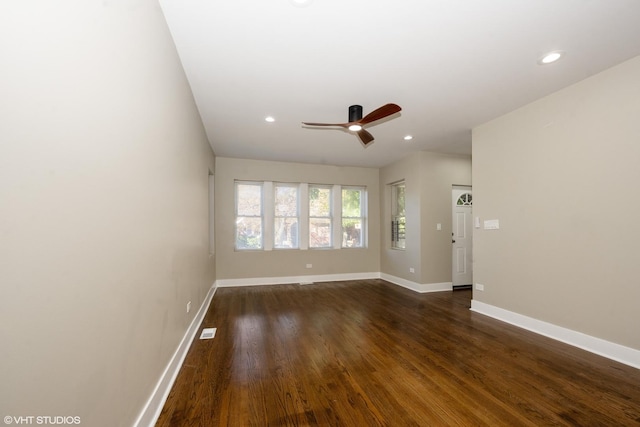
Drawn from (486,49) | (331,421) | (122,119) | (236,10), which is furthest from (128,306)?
(486,49)

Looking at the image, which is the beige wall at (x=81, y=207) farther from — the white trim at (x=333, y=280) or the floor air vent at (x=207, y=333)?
the white trim at (x=333, y=280)

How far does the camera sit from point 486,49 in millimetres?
2154

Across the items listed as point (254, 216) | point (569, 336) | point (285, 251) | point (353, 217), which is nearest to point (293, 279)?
point (285, 251)

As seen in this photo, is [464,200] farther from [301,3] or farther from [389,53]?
[301,3]

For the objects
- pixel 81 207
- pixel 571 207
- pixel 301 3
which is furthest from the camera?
pixel 571 207

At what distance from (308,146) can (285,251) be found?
7.92 feet

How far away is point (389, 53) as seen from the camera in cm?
219

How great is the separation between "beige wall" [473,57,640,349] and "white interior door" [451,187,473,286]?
5.11 feet

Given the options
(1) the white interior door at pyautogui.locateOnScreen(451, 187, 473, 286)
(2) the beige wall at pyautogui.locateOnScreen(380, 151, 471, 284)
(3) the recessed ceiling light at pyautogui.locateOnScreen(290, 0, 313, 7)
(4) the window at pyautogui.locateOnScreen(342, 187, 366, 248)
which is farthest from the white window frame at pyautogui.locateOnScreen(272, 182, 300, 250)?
(3) the recessed ceiling light at pyautogui.locateOnScreen(290, 0, 313, 7)

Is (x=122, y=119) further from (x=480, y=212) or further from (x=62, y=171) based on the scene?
(x=480, y=212)

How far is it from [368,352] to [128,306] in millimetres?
2133

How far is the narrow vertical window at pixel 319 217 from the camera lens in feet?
20.0

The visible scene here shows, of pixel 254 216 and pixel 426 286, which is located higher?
pixel 254 216

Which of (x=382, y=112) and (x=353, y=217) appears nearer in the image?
(x=382, y=112)
